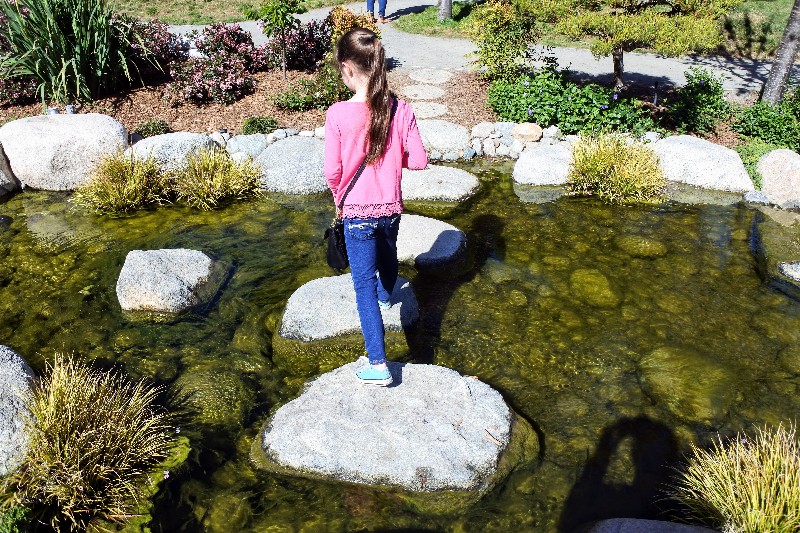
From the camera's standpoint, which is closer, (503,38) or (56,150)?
(56,150)

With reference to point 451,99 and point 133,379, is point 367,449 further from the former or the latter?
point 451,99

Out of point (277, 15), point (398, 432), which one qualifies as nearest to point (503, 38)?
point (277, 15)

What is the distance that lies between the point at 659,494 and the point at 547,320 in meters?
2.11

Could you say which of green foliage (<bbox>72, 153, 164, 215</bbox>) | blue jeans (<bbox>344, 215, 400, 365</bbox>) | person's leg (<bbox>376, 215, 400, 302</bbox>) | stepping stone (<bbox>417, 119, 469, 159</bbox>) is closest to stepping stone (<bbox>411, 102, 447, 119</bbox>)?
stepping stone (<bbox>417, 119, 469, 159</bbox>)

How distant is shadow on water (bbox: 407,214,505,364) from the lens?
18.5 feet

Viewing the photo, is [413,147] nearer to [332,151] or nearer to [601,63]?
[332,151]

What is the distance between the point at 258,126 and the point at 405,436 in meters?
7.11

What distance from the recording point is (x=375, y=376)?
4.59 m

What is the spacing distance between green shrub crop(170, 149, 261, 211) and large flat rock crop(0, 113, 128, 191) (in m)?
1.13

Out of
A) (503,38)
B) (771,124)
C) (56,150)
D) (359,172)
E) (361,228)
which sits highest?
(359,172)

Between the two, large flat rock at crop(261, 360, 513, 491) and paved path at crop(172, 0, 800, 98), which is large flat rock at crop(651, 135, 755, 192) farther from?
large flat rock at crop(261, 360, 513, 491)

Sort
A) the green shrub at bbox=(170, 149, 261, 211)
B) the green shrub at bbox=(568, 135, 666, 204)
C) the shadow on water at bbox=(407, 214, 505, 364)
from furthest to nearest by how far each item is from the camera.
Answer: the green shrub at bbox=(568, 135, 666, 204), the green shrub at bbox=(170, 149, 261, 211), the shadow on water at bbox=(407, 214, 505, 364)

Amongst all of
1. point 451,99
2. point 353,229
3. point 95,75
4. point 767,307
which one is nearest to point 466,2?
point 451,99

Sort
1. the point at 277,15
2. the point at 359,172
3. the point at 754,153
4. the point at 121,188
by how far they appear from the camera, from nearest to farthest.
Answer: the point at 359,172, the point at 121,188, the point at 754,153, the point at 277,15
